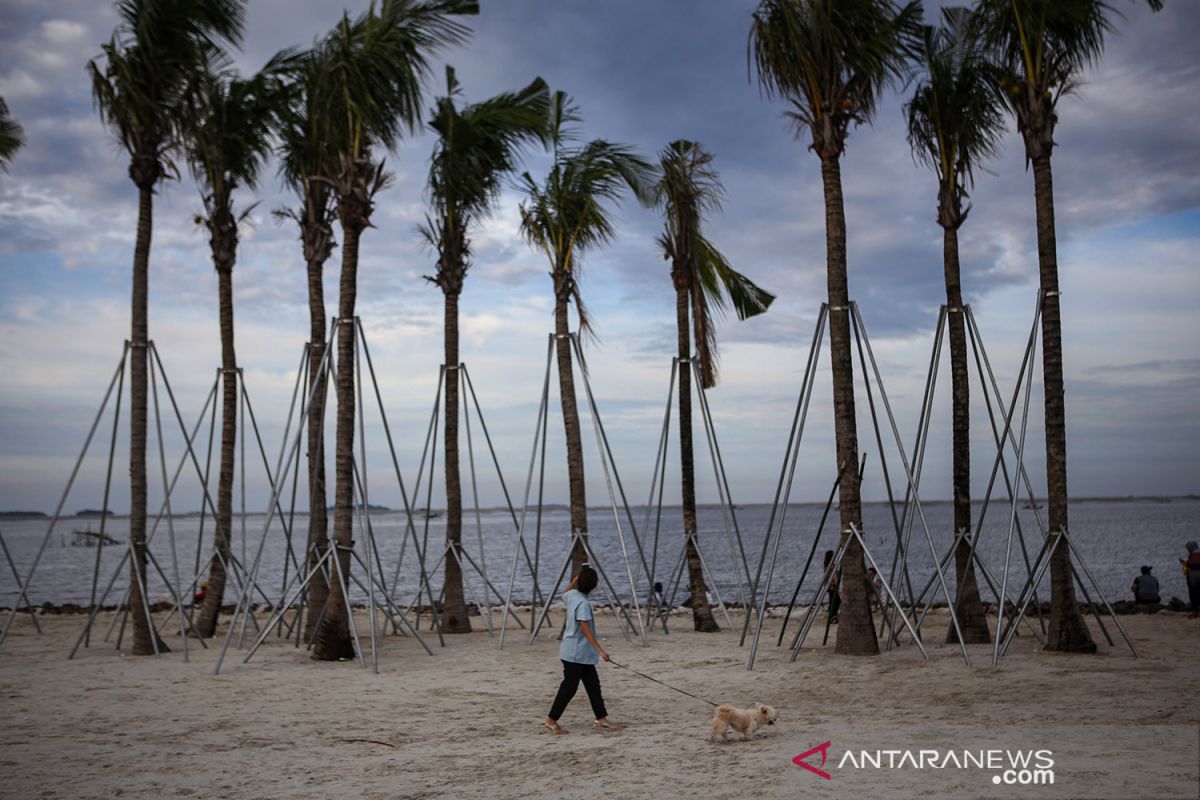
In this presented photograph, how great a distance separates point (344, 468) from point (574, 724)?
675 cm

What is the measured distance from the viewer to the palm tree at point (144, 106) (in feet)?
49.9

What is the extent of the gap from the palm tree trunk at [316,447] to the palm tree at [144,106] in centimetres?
253

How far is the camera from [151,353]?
16.3 meters

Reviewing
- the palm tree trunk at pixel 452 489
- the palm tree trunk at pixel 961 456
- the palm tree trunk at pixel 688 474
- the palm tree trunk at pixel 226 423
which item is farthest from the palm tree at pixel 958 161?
the palm tree trunk at pixel 226 423

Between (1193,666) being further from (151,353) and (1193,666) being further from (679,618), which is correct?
(151,353)

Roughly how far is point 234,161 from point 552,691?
11.5m

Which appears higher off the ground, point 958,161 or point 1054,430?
point 958,161

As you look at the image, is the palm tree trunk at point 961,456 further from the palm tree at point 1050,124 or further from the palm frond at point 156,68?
the palm frond at point 156,68

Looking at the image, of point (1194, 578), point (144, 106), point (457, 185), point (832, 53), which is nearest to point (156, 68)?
point (144, 106)

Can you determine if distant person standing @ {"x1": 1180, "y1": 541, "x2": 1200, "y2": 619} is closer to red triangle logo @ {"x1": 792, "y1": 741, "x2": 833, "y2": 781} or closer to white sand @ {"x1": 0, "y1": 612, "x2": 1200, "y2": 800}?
white sand @ {"x1": 0, "y1": 612, "x2": 1200, "y2": 800}

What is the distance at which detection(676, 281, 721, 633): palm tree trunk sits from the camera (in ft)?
58.2

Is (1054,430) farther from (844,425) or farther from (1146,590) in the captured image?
(1146,590)

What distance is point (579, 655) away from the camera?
30.3ft

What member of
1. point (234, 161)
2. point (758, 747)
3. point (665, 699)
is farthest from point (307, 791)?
point (234, 161)
